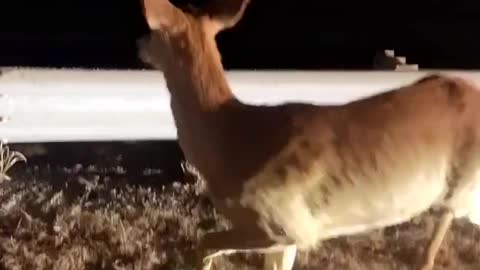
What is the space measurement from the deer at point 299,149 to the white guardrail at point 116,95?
29 centimetres

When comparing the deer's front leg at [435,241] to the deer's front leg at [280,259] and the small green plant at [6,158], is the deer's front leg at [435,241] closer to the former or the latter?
the deer's front leg at [280,259]

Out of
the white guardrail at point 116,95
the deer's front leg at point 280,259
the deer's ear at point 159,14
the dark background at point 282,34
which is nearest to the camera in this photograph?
the deer's ear at point 159,14

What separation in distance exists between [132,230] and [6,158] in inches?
7.3

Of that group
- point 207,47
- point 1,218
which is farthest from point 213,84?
point 1,218

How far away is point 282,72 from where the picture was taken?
3.68 feet

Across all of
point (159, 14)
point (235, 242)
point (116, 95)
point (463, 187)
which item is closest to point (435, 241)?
point (463, 187)

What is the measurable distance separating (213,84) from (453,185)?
18cm

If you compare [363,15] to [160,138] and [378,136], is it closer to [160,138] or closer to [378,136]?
[160,138]

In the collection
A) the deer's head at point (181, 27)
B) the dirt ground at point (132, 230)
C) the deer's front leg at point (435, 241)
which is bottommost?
the dirt ground at point (132, 230)

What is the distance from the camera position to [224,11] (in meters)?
0.79

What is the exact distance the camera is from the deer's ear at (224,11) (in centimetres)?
78

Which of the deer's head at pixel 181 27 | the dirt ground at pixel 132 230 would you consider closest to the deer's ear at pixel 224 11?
the deer's head at pixel 181 27

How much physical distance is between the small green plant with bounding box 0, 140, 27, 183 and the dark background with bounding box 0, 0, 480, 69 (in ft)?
0.50

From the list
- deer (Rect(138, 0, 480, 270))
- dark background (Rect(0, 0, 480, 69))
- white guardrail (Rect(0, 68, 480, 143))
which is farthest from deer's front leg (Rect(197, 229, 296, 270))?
dark background (Rect(0, 0, 480, 69))
